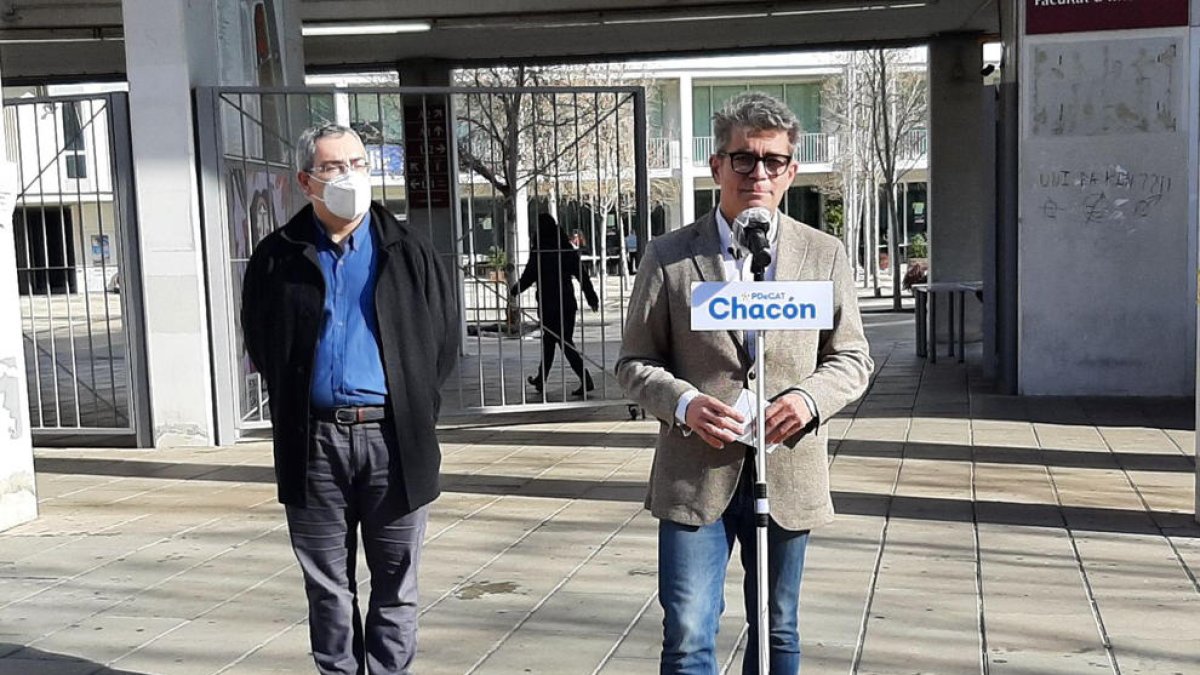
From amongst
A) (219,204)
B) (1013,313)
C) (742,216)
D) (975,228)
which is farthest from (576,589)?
(975,228)

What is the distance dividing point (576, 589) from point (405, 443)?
2099mm

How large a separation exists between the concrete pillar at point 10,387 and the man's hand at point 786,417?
5.47m

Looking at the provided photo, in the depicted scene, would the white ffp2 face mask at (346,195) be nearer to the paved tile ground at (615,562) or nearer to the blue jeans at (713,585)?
the blue jeans at (713,585)

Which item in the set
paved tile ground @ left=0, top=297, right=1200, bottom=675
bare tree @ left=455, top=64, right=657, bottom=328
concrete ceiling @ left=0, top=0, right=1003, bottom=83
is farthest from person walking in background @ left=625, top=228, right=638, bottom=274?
concrete ceiling @ left=0, top=0, right=1003, bottom=83

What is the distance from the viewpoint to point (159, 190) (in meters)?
10.1

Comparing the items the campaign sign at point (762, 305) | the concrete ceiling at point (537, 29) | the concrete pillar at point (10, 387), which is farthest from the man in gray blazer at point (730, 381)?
the concrete ceiling at point (537, 29)

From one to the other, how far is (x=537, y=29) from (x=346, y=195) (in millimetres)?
15011

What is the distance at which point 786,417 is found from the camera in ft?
10.3

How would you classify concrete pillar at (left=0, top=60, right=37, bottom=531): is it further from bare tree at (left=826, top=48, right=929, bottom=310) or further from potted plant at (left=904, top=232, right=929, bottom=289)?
bare tree at (left=826, top=48, right=929, bottom=310)

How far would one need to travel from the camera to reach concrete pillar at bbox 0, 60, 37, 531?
7.18 meters

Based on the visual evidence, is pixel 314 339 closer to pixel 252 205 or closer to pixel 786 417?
pixel 786 417

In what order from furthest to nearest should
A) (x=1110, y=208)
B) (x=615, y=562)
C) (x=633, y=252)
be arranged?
(x=633, y=252) → (x=1110, y=208) → (x=615, y=562)

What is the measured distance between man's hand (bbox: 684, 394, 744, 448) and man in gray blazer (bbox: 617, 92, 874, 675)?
0.06 m

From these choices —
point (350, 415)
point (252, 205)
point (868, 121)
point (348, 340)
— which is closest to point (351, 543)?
point (350, 415)
